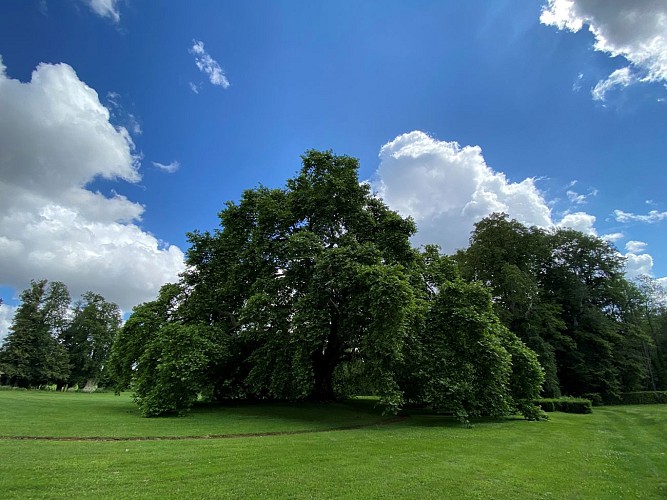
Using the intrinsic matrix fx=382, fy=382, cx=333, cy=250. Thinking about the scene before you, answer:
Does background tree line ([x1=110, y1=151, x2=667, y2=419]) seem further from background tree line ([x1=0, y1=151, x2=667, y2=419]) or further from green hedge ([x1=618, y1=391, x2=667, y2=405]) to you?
green hedge ([x1=618, y1=391, x2=667, y2=405])

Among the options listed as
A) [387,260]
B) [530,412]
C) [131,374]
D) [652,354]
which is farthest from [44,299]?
[652,354]

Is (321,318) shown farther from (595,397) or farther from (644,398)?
(644,398)

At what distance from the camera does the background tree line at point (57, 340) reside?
58.2 metres

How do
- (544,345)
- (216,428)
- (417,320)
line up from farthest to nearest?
(544,345) → (417,320) → (216,428)

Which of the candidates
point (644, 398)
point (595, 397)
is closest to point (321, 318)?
point (595, 397)

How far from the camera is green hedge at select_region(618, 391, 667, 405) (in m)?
42.4

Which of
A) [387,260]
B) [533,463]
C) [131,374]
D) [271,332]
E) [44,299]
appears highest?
[44,299]

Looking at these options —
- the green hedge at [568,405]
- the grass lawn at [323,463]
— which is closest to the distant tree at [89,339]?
the grass lawn at [323,463]

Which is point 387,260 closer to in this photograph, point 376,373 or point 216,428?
point 376,373

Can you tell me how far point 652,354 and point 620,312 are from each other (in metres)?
10.4

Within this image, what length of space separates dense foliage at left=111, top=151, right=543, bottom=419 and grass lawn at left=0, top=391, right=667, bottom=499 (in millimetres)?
2990

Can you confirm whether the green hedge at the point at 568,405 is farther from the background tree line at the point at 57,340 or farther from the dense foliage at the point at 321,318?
the background tree line at the point at 57,340

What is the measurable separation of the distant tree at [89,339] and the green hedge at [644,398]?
242ft

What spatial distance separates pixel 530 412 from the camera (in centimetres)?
2222
